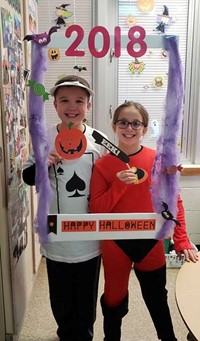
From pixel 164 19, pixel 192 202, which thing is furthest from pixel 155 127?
pixel 192 202

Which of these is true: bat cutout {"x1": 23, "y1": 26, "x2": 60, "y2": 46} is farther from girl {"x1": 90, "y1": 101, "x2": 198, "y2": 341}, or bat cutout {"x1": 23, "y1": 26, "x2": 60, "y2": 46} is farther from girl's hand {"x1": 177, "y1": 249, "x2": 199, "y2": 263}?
girl's hand {"x1": 177, "y1": 249, "x2": 199, "y2": 263}

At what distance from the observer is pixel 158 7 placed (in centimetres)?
202

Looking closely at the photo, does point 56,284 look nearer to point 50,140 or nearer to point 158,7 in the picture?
point 50,140

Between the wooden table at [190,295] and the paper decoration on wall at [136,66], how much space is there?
0.79 metres

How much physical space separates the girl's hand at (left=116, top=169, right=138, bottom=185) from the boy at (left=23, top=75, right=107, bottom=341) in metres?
0.13

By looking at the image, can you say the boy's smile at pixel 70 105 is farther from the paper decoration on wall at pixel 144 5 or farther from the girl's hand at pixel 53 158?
the paper decoration on wall at pixel 144 5

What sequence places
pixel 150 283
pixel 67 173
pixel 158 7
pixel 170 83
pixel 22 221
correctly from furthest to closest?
pixel 158 7 < pixel 22 221 < pixel 150 283 < pixel 67 173 < pixel 170 83

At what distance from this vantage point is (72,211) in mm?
1210

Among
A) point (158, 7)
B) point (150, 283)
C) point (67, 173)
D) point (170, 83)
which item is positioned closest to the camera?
point (170, 83)

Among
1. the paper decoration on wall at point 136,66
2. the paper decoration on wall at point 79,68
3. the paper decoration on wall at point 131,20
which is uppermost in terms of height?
the paper decoration on wall at point 131,20

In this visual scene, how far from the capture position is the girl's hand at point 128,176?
1.10 metres

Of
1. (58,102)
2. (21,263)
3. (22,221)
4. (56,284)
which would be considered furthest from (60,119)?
(21,263)

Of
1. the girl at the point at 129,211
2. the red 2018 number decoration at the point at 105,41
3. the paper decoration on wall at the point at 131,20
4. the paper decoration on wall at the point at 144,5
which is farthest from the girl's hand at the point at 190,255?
the paper decoration on wall at the point at 144,5

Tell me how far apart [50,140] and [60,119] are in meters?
0.08
